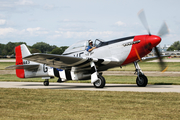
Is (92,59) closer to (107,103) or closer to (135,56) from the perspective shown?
(135,56)

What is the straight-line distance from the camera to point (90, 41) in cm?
1430

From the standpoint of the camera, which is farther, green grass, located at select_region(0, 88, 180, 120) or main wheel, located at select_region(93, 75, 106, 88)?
main wheel, located at select_region(93, 75, 106, 88)

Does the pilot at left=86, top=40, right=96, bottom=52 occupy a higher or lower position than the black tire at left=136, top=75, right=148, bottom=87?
higher

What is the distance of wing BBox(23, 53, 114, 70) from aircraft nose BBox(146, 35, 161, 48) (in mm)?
2402

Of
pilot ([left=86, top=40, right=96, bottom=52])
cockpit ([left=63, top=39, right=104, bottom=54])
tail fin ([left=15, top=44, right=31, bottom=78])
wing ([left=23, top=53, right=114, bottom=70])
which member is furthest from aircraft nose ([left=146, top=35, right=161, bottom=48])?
tail fin ([left=15, top=44, right=31, bottom=78])

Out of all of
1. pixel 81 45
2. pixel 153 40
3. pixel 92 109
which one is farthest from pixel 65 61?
pixel 92 109

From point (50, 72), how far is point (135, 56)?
18.5ft

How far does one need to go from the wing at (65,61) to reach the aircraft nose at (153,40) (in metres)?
2.40

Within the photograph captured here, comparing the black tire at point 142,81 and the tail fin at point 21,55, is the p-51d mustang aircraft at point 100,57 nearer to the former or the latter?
the black tire at point 142,81

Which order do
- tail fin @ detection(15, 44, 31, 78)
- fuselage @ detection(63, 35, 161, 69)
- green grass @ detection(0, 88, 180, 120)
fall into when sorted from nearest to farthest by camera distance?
1. green grass @ detection(0, 88, 180, 120)
2. fuselage @ detection(63, 35, 161, 69)
3. tail fin @ detection(15, 44, 31, 78)

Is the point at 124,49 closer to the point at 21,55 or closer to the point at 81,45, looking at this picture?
the point at 81,45

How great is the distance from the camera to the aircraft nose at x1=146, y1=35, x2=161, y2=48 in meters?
12.5

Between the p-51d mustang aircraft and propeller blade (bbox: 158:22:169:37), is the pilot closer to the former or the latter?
the p-51d mustang aircraft

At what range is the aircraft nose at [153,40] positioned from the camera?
12508 millimetres
